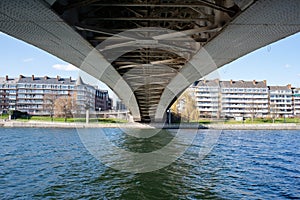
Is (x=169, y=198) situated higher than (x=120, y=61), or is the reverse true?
(x=120, y=61)

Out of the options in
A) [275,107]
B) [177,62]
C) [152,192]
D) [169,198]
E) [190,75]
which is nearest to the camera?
[169,198]

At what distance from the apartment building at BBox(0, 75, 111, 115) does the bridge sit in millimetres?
76864

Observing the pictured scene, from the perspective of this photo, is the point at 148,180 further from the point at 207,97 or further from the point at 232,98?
the point at 232,98

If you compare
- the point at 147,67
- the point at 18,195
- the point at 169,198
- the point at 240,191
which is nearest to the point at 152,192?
the point at 169,198

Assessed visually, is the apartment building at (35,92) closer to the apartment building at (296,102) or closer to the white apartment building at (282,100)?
the white apartment building at (282,100)

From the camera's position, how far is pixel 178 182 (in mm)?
8984

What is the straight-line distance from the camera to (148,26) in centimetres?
802

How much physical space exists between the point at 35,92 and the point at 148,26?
86.9 m

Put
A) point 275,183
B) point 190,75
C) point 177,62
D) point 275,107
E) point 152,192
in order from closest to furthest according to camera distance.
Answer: point 152,192 → point 275,183 → point 177,62 → point 190,75 → point 275,107

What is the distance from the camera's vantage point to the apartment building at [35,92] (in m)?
85.0

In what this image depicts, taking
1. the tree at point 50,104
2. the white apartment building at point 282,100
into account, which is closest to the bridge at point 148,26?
the tree at point 50,104

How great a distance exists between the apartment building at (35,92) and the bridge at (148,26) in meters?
76.9

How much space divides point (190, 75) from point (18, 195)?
28.0ft

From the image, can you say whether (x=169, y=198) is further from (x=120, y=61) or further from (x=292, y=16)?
(x=120, y=61)
